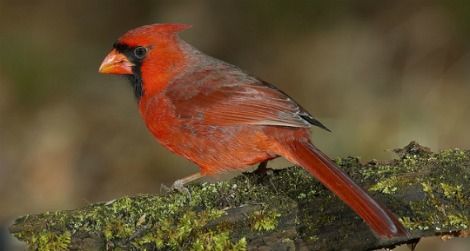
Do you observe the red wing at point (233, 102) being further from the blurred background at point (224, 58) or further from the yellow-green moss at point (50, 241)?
the blurred background at point (224, 58)

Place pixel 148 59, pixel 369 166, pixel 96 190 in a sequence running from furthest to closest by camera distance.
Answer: pixel 96 190 → pixel 148 59 → pixel 369 166

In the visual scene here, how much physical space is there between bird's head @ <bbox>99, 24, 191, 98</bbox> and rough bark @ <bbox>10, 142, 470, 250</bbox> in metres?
0.91

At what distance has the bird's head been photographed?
4168mm

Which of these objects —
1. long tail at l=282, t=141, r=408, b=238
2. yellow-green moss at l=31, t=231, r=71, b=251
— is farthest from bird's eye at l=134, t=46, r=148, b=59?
yellow-green moss at l=31, t=231, r=71, b=251

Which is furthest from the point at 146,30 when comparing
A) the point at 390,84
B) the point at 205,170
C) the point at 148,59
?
the point at 390,84

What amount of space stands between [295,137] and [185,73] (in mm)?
765

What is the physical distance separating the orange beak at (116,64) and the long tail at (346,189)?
101cm

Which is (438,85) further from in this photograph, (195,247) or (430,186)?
(195,247)

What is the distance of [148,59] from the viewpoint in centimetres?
420

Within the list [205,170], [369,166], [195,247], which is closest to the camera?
[195,247]

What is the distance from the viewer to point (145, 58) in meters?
4.21

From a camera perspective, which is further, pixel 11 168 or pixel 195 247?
pixel 11 168

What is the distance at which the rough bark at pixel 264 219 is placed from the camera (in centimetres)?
313

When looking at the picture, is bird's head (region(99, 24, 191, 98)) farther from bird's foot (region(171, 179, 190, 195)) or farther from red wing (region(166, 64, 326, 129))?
bird's foot (region(171, 179, 190, 195))
